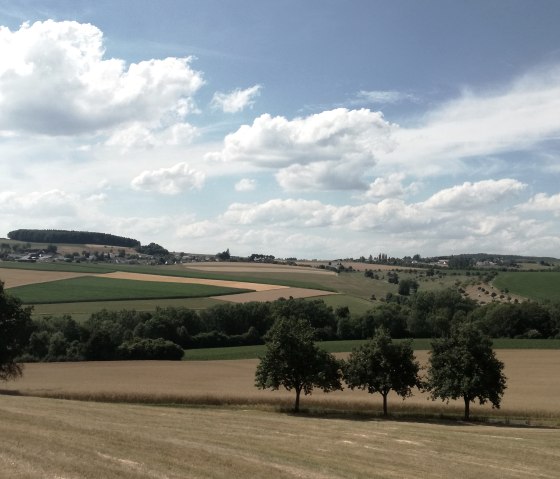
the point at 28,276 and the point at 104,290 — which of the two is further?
the point at 28,276

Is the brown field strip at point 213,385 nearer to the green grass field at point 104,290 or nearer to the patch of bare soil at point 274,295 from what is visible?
the green grass field at point 104,290

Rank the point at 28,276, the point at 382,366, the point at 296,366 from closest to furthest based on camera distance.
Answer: the point at 382,366, the point at 296,366, the point at 28,276

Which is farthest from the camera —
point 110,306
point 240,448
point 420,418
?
point 110,306

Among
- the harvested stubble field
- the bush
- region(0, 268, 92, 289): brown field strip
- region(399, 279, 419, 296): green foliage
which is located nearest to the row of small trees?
the harvested stubble field

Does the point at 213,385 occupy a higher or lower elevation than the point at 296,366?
lower

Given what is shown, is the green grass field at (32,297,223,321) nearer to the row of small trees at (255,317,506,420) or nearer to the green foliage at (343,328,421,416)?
the row of small trees at (255,317,506,420)

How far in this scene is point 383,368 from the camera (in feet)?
172

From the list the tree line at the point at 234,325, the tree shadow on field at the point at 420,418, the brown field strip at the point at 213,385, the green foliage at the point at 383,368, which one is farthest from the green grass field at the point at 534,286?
the tree shadow on field at the point at 420,418

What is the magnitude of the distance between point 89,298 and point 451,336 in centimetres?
9254

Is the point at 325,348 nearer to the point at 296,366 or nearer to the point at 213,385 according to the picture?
the point at 213,385

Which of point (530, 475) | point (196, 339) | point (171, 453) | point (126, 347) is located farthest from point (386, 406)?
point (196, 339)

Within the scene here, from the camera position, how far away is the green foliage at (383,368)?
52031 mm

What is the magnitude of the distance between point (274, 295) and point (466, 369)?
94026mm

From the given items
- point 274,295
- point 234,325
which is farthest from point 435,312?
point 234,325
